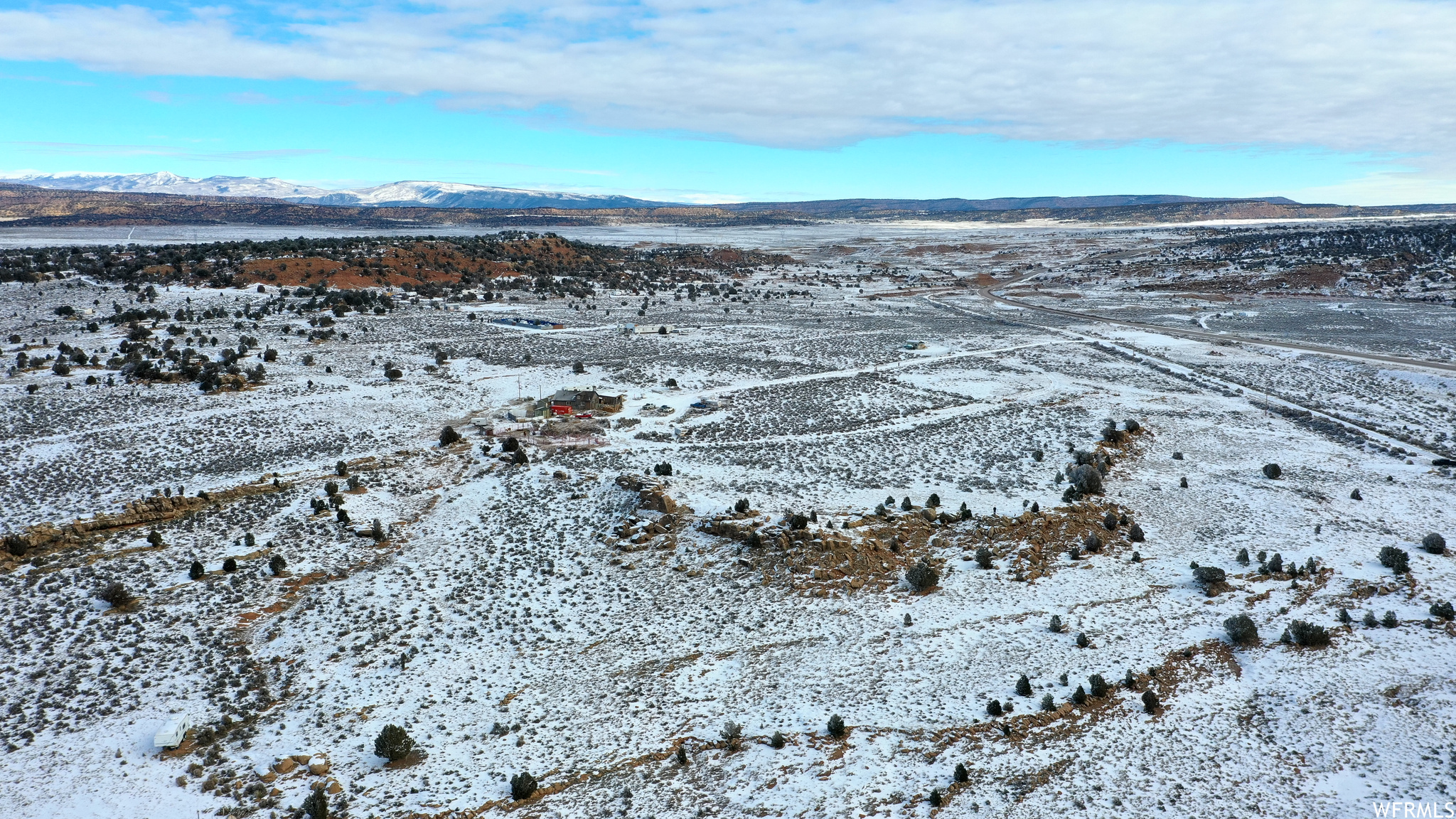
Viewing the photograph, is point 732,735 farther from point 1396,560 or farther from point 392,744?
point 1396,560

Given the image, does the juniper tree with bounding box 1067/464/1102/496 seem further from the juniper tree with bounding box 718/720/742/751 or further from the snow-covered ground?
the juniper tree with bounding box 718/720/742/751

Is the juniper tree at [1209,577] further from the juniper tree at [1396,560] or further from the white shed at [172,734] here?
the white shed at [172,734]

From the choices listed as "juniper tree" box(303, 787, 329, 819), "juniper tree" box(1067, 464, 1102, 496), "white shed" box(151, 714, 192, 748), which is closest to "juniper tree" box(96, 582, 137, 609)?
"white shed" box(151, 714, 192, 748)

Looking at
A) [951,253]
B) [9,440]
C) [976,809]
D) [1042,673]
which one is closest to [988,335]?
[1042,673]

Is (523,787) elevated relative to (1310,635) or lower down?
lower down

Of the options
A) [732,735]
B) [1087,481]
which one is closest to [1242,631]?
[1087,481]

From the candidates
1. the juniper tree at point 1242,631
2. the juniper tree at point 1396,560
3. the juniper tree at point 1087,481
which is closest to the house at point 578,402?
the juniper tree at point 1087,481

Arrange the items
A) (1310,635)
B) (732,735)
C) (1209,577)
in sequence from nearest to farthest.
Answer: (732,735) < (1310,635) < (1209,577)

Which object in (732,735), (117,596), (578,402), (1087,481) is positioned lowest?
(732,735)
